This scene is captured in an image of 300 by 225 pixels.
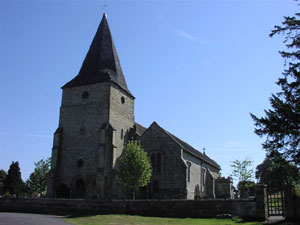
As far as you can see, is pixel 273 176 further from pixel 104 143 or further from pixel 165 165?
pixel 104 143

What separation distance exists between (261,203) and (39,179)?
135 ft

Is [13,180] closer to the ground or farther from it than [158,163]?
closer to the ground

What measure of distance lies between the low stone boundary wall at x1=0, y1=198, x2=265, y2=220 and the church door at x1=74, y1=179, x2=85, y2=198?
7589 millimetres

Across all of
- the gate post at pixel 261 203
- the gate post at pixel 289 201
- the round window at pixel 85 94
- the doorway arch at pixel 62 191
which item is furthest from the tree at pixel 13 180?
the gate post at pixel 289 201

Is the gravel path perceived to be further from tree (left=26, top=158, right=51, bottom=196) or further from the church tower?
tree (left=26, top=158, right=51, bottom=196)

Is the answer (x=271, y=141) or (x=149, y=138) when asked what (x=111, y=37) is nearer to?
(x=149, y=138)

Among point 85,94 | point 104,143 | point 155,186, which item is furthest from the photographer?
point 85,94

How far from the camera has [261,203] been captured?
19.9m

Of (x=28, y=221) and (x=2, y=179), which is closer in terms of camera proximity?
(x=28, y=221)

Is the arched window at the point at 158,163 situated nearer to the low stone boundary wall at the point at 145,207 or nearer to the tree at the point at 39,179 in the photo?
the low stone boundary wall at the point at 145,207

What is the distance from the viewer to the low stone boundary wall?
69.6 feet

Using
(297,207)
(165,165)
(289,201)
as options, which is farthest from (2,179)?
(297,207)

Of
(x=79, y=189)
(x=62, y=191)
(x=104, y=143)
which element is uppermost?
(x=104, y=143)

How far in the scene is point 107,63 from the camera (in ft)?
133
